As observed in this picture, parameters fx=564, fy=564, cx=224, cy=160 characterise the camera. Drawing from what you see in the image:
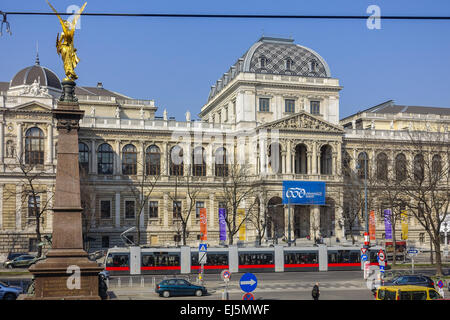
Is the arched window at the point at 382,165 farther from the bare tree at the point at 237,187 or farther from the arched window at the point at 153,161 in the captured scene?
the arched window at the point at 153,161

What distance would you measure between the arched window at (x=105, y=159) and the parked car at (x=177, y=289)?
45.0m

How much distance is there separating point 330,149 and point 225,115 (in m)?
18.9

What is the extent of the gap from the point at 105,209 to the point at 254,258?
31.9 meters

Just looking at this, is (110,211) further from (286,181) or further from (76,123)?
(76,123)

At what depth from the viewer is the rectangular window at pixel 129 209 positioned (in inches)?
3196

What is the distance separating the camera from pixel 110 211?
8038cm

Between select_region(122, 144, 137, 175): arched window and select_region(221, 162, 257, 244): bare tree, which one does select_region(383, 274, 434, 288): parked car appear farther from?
select_region(122, 144, 137, 175): arched window

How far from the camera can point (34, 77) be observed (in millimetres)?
83062

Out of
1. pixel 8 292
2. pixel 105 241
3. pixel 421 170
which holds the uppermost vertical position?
pixel 421 170

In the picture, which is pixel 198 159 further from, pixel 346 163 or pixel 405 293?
pixel 405 293

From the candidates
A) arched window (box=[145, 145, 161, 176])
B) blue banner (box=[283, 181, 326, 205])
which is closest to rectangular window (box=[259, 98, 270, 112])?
blue banner (box=[283, 181, 326, 205])

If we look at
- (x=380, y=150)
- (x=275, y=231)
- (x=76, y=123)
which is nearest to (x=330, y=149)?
(x=380, y=150)

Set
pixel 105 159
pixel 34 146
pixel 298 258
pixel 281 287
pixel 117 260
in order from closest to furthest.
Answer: pixel 281 287 < pixel 117 260 < pixel 298 258 < pixel 34 146 < pixel 105 159

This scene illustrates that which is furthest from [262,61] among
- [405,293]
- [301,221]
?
[405,293]
